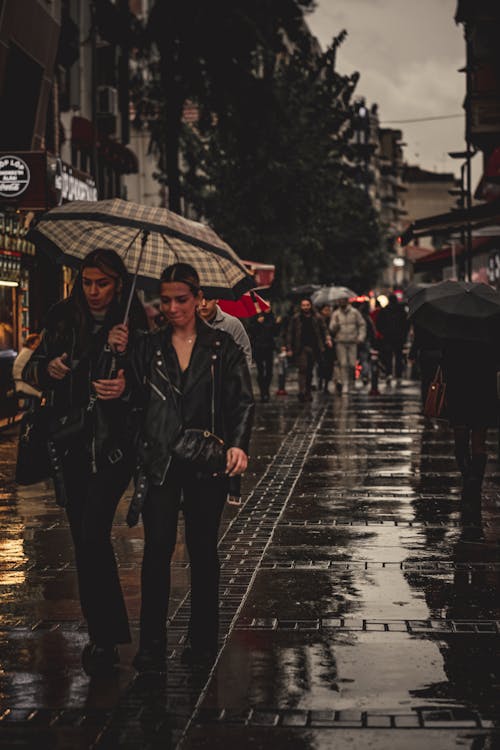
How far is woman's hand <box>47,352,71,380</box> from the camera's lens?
7.46 meters

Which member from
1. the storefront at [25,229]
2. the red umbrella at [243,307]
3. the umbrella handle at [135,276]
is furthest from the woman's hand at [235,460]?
the storefront at [25,229]

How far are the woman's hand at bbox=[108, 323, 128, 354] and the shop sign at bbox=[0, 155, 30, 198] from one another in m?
15.2

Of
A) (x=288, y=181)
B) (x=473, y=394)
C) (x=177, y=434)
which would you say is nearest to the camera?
(x=177, y=434)

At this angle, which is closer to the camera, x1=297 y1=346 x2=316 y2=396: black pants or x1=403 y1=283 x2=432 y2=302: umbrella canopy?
x1=403 y1=283 x2=432 y2=302: umbrella canopy

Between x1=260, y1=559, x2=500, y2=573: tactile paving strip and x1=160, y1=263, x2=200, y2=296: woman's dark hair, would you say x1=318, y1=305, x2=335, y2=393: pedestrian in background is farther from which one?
x1=160, y1=263, x2=200, y2=296: woman's dark hair

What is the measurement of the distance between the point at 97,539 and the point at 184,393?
0.73 metres

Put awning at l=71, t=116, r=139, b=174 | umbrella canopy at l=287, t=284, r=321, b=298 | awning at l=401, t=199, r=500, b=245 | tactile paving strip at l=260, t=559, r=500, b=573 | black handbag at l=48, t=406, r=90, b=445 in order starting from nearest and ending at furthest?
black handbag at l=48, t=406, r=90, b=445
tactile paving strip at l=260, t=559, r=500, b=573
awning at l=401, t=199, r=500, b=245
awning at l=71, t=116, r=139, b=174
umbrella canopy at l=287, t=284, r=321, b=298

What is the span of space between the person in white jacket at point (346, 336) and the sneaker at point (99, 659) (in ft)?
83.8

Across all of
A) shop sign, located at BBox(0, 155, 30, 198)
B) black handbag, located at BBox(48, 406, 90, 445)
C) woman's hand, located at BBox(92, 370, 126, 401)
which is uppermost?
shop sign, located at BBox(0, 155, 30, 198)

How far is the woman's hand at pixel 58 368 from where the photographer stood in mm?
7457

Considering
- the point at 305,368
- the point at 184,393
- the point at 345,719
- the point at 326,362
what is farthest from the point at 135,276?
the point at 326,362

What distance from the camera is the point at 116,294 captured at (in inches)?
300

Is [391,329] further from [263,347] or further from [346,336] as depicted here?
[263,347]

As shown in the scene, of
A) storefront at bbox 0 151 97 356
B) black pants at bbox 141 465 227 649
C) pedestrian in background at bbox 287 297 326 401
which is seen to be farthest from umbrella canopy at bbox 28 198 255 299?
pedestrian in background at bbox 287 297 326 401
